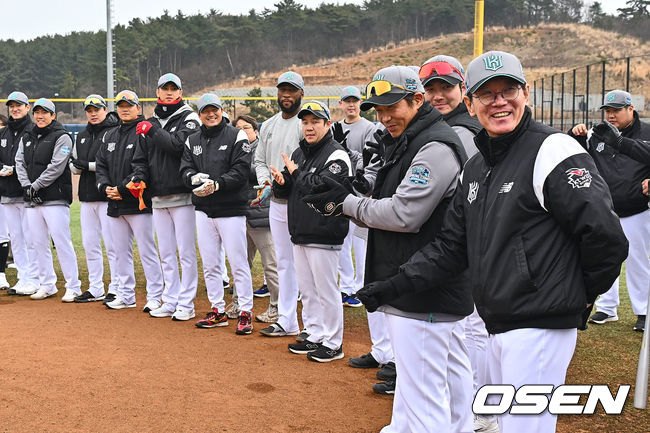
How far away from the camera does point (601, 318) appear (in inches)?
295

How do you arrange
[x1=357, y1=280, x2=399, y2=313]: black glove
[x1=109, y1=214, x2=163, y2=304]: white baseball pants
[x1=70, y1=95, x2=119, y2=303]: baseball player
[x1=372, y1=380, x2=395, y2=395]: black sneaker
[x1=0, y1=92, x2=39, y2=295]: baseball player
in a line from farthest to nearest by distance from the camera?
[x1=0, y1=92, x2=39, y2=295]: baseball player
[x1=70, y1=95, x2=119, y2=303]: baseball player
[x1=109, y1=214, x2=163, y2=304]: white baseball pants
[x1=372, y1=380, x2=395, y2=395]: black sneaker
[x1=357, y1=280, x2=399, y2=313]: black glove

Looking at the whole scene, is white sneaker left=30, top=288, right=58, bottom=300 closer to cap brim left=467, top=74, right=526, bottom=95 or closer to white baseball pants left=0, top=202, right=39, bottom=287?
white baseball pants left=0, top=202, right=39, bottom=287

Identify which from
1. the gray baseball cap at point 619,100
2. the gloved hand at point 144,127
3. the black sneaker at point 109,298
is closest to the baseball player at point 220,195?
the gloved hand at point 144,127

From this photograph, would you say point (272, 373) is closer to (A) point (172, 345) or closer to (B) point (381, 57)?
(A) point (172, 345)

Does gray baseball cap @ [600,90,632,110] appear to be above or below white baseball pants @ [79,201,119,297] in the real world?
above

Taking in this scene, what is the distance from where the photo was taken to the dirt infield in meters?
4.56

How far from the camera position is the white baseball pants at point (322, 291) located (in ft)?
19.8

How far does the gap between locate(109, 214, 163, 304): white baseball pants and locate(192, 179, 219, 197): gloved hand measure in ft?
4.73

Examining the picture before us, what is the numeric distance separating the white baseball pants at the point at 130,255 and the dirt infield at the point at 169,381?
0.68 metres

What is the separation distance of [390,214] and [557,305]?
1.16 metres

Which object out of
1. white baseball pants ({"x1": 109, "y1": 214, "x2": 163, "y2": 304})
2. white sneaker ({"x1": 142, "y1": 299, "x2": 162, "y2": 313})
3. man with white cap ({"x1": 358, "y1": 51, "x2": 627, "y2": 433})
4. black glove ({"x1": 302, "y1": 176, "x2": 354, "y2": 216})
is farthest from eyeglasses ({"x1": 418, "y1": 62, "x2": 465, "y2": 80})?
white sneaker ({"x1": 142, "y1": 299, "x2": 162, "y2": 313})

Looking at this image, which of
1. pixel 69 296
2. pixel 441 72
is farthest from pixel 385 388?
pixel 69 296

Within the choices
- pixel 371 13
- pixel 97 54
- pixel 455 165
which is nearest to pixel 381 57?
pixel 371 13

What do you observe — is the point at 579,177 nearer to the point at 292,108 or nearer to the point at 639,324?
the point at 292,108
